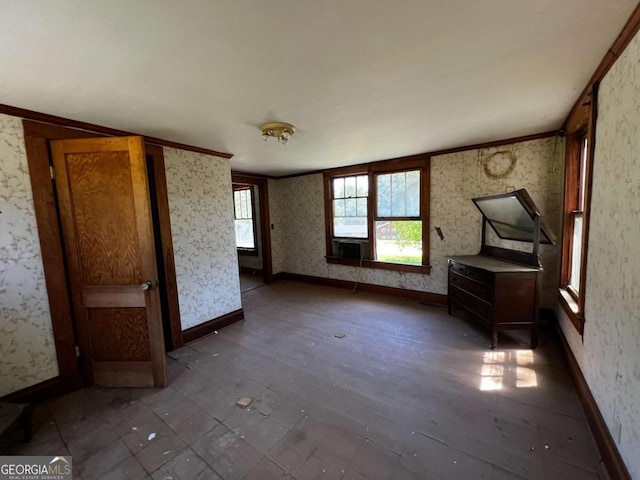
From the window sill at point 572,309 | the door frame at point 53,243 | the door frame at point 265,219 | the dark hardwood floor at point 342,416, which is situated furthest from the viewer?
the door frame at point 265,219

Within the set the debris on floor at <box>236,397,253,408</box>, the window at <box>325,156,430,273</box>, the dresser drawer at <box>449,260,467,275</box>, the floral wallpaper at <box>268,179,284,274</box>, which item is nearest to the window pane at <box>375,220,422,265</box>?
the window at <box>325,156,430,273</box>

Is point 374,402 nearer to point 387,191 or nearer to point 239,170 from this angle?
point 387,191

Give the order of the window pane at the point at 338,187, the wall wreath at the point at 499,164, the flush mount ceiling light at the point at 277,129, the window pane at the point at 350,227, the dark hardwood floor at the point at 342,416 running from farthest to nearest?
→ the window pane at the point at 338,187 < the window pane at the point at 350,227 < the wall wreath at the point at 499,164 < the flush mount ceiling light at the point at 277,129 < the dark hardwood floor at the point at 342,416

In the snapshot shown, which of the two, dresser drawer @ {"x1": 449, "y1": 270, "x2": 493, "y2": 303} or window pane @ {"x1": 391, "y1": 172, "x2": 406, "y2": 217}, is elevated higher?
window pane @ {"x1": 391, "y1": 172, "x2": 406, "y2": 217}

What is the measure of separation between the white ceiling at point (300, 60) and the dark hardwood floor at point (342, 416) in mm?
2173

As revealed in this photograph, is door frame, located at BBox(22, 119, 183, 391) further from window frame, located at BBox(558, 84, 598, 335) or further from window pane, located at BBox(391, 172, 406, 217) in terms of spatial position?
window frame, located at BBox(558, 84, 598, 335)

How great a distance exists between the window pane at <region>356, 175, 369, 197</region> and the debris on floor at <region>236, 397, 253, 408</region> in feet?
10.9

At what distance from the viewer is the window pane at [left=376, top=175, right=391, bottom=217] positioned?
410cm

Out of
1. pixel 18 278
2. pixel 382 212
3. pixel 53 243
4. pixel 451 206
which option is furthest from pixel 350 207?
pixel 18 278

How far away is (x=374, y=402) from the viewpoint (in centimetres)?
189

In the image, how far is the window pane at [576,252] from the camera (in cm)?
236

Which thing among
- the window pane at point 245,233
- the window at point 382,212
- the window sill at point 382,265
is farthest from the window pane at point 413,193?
the window pane at point 245,233

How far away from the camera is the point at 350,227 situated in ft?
15.1

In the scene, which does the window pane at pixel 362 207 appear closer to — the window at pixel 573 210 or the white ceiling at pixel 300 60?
the white ceiling at pixel 300 60
